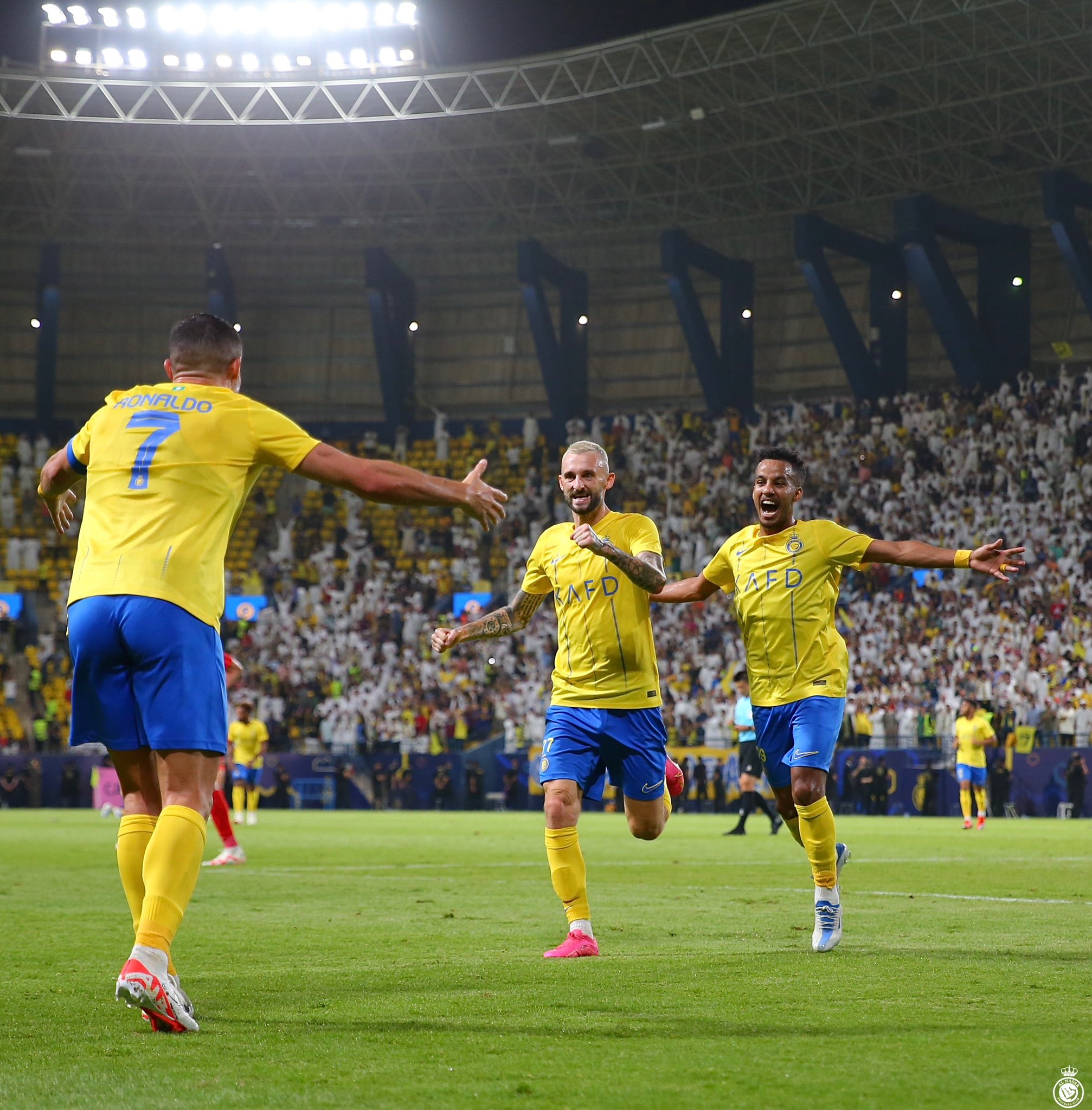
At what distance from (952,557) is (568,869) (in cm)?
259

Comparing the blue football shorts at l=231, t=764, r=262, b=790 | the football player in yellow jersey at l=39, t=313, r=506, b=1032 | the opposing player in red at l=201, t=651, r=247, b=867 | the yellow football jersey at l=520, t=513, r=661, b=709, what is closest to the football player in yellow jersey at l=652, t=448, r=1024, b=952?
the yellow football jersey at l=520, t=513, r=661, b=709

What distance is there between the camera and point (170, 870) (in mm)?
5414

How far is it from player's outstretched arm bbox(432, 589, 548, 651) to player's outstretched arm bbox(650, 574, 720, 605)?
0.69 meters

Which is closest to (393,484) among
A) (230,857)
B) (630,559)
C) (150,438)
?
(150,438)

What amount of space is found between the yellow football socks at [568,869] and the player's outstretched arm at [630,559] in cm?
134

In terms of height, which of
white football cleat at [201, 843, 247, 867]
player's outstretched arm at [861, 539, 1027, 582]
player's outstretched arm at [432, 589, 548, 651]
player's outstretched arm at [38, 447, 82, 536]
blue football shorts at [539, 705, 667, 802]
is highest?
player's outstretched arm at [38, 447, 82, 536]

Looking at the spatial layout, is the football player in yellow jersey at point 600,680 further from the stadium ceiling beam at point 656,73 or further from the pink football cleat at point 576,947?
the stadium ceiling beam at point 656,73

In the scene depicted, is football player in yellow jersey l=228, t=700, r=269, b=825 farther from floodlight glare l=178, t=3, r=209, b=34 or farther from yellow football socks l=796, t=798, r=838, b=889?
floodlight glare l=178, t=3, r=209, b=34

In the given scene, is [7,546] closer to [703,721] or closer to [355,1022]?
[703,721]

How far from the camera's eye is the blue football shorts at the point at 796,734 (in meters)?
8.36

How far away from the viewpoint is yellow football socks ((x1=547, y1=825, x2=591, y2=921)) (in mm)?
7902

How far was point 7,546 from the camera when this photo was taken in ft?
152

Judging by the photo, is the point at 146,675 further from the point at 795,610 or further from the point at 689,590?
the point at 795,610

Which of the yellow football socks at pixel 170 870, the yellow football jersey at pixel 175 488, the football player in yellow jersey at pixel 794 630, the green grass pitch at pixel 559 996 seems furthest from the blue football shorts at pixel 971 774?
the yellow football socks at pixel 170 870
